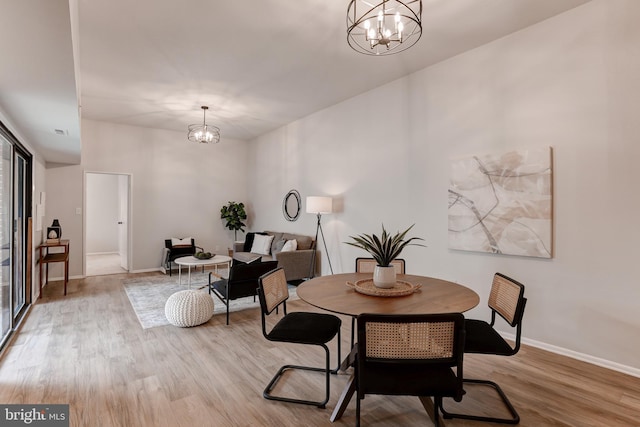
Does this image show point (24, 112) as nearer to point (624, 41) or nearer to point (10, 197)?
point (10, 197)

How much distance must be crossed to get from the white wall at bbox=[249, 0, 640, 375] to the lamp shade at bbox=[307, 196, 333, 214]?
2.78ft

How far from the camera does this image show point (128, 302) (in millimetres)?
4547

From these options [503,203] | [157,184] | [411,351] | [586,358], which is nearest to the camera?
[411,351]

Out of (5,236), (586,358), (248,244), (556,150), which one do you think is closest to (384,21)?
(556,150)

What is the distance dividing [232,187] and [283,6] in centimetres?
553

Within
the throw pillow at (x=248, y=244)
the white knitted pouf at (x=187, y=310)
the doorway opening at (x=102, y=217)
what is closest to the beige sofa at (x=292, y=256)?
the throw pillow at (x=248, y=244)

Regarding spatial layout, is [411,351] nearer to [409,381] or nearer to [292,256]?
[409,381]

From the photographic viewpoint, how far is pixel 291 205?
648 centimetres

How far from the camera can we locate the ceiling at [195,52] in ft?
6.60

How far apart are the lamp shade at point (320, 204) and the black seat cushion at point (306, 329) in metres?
2.74

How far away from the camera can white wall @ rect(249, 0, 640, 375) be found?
102 inches

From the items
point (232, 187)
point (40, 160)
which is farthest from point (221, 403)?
point (232, 187)

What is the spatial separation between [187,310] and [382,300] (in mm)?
2464

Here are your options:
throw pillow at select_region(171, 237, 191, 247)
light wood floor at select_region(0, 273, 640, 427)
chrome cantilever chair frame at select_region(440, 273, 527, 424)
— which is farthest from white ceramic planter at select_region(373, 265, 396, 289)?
throw pillow at select_region(171, 237, 191, 247)
